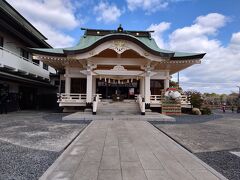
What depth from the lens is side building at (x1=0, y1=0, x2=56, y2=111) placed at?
585 inches

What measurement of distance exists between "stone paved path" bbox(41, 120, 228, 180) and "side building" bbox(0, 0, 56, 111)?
1060 centimetres

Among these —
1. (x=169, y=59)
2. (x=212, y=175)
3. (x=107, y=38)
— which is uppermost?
(x=107, y=38)

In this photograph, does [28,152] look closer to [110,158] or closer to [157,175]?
[110,158]

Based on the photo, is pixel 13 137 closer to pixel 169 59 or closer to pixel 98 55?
pixel 98 55

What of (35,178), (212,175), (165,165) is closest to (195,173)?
(212,175)

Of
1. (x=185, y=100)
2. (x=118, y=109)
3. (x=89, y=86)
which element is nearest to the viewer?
(x=118, y=109)

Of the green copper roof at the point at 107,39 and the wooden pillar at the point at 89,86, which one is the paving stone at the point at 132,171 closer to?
the wooden pillar at the point at 89,86

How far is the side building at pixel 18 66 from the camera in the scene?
14862 millimetres

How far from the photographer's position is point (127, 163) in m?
4.78

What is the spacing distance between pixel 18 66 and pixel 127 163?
1551 cm

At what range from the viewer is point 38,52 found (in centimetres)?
1650

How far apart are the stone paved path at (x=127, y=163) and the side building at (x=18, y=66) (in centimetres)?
1060

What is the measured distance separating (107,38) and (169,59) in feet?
17.3

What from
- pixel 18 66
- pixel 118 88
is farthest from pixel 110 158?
pixel 118 88
